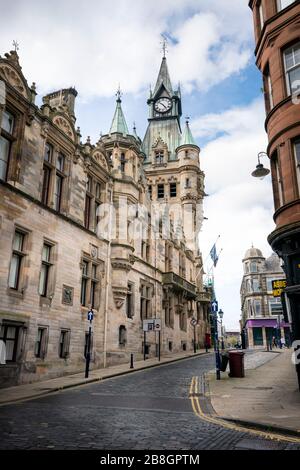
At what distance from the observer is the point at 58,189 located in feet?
72.3

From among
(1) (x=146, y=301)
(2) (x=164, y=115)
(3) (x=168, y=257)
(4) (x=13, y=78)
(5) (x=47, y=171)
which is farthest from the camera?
(2) (x=164, y=115)

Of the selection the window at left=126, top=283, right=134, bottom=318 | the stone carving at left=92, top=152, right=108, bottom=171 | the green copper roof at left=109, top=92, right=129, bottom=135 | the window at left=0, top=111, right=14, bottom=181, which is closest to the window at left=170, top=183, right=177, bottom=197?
the green copper roof at left=109, top=92, right=129, bottom=135

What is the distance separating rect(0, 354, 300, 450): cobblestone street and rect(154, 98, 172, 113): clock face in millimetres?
72043

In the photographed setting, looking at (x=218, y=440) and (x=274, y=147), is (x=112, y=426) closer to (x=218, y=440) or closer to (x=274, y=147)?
(x=218, y=440)

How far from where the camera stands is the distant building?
222 feet

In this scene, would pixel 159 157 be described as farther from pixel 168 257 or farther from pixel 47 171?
pixel 47 171

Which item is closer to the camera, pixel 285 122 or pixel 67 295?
pixel 285 122

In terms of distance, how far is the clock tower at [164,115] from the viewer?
7325 cm

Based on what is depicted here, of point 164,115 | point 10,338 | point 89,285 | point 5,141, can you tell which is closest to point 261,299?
point 164,115

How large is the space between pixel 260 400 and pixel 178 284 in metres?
28.8

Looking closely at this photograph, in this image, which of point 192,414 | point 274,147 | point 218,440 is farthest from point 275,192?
point 218,440

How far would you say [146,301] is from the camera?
110ft

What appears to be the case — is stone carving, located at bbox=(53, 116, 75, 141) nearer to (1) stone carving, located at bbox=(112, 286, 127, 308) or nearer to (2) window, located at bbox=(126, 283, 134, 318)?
(1) stone carving, located at bbox=(112, 286, 127, 308)

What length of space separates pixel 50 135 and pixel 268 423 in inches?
708
